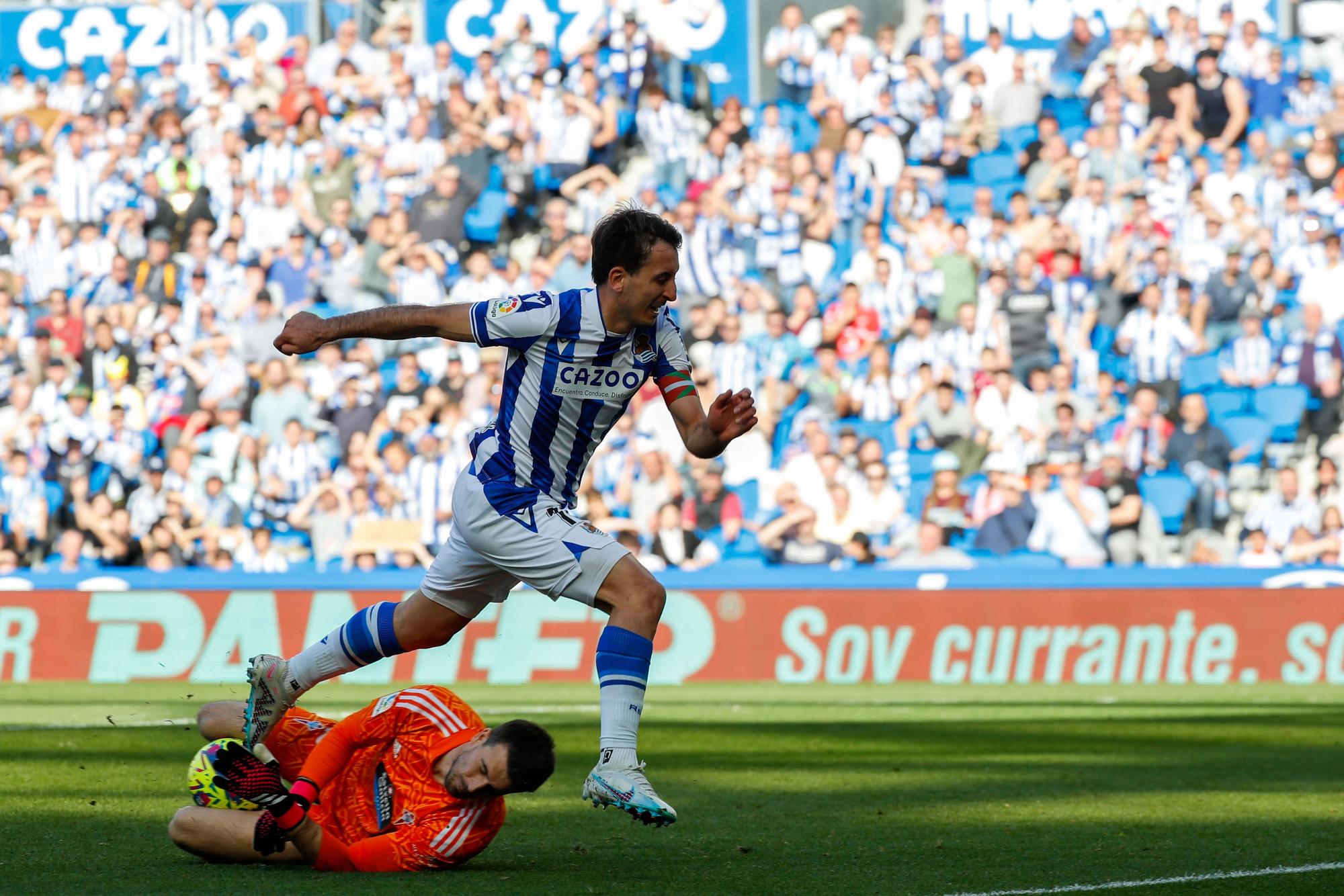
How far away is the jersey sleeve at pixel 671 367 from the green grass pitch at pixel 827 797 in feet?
5.67

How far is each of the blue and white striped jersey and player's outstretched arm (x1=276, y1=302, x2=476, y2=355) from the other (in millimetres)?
92

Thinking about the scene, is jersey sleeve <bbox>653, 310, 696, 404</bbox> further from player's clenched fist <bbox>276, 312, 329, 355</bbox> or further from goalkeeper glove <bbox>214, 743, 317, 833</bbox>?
goalkeeper glove <bbox>214, 743, 317, 833</bbox>

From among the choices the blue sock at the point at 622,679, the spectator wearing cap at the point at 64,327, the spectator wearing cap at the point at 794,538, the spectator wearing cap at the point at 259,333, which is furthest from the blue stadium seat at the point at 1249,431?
the blue sock at the point at 622,679

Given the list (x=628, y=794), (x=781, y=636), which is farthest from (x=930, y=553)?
(x=628, y=794)

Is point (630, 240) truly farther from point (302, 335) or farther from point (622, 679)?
point (622, 679)

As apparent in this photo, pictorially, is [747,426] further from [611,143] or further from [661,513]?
[611,143]

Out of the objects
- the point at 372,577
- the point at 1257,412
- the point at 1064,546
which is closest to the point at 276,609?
the point at 372,577

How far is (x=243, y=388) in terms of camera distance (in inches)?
775

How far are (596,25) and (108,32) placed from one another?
22.3ft

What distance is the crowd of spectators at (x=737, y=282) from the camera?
1775cm

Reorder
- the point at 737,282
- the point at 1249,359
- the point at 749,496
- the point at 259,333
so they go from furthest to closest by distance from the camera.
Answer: the point at 737,282
the point at 259,333
the point at 1249,359
the point at 749,496

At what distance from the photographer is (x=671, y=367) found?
6.93 m

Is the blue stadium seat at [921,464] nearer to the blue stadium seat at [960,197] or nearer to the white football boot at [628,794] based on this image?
the blue stadium seat at [960,197]

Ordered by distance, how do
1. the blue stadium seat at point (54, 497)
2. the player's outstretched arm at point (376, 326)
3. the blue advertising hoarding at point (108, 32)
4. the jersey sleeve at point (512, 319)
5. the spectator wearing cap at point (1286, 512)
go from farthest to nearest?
the blue advertising hoarding at point (108, 32)
the blue stadium seat at point (54, 497)
the spectator wearing cap at point (1286, 512)
the jersey sleeve at point (512, 319)
the player's outstretched arm at point (376, 326)
